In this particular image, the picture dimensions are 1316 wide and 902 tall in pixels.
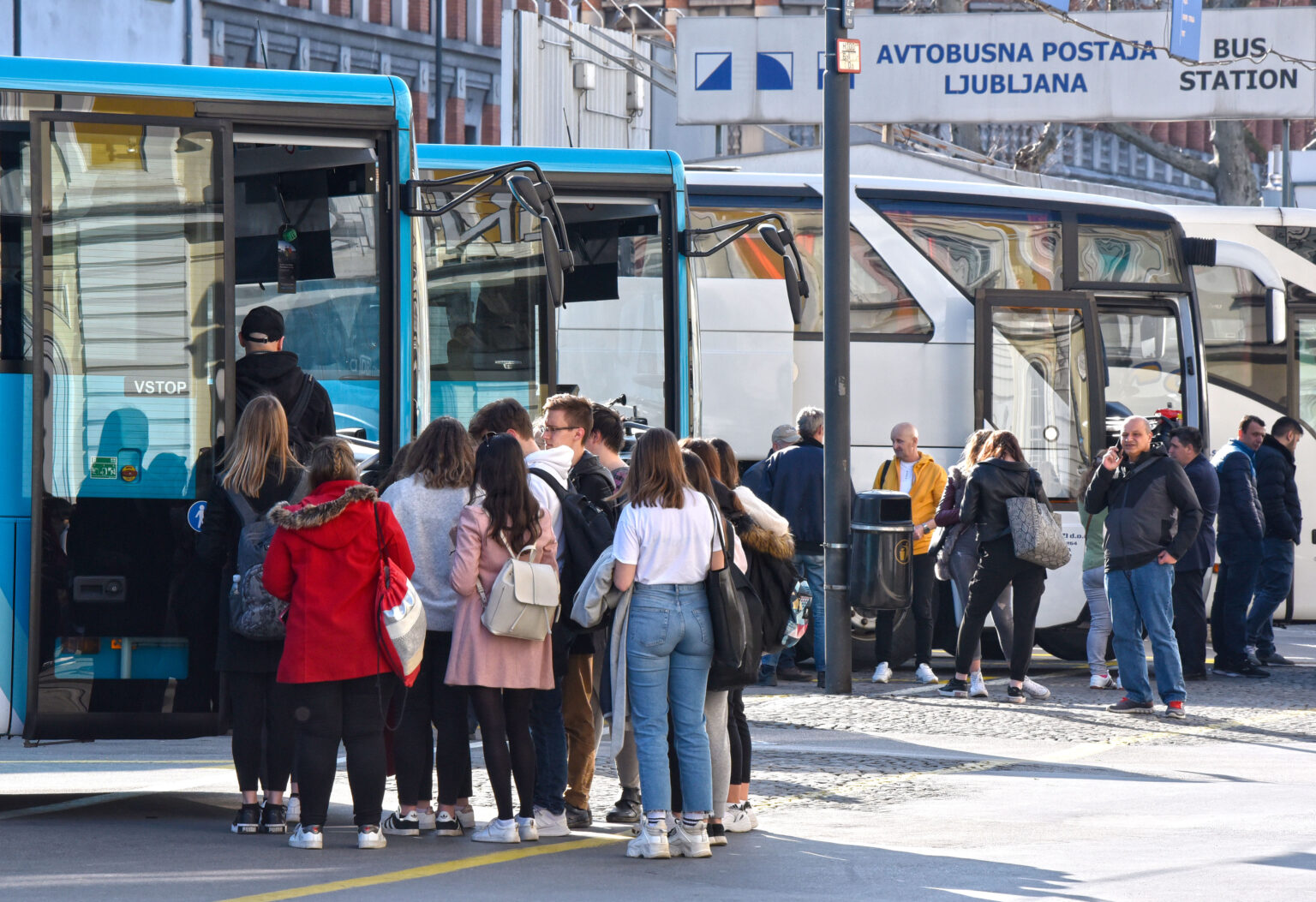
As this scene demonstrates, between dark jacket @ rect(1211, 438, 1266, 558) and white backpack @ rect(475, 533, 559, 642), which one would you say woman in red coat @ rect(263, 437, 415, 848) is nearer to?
white backpack @ rect(475, 533, 559, 642)

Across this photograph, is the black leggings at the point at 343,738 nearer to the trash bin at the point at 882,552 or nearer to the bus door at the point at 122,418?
the bus door at the point at 122,418

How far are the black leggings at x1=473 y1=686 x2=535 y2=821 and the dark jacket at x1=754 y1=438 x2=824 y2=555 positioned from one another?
5.59 meters

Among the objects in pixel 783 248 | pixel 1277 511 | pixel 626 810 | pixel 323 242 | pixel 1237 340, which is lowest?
pixel 626 810

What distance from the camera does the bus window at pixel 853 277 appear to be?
14.1 metres

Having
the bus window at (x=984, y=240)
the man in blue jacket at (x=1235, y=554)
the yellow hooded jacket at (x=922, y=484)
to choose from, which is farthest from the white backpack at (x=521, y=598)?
the man in blue jacket at (x=1235, y=554)

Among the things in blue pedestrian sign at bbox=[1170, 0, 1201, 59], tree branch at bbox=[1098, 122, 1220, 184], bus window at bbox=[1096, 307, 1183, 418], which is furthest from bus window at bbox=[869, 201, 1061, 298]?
tree branch at bbox=[1098, 122, 1220, 184]

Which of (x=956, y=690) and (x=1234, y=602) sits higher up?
(x=1234, y=602)

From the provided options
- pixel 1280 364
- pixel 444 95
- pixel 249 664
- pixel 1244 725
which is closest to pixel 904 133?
pixel 1280 364

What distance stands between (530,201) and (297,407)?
157 centimetres

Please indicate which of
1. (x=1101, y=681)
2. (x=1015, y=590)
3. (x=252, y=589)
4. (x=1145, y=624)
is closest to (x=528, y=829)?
(x=252, y=589)

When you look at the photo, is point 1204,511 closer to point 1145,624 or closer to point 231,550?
point 1145,624

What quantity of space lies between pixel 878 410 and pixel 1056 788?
5268 millimetres

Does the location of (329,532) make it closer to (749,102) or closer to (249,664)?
(249,664)

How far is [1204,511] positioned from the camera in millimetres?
12844
